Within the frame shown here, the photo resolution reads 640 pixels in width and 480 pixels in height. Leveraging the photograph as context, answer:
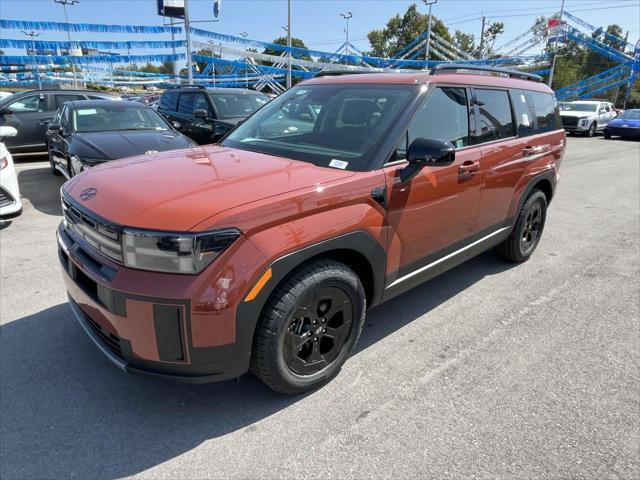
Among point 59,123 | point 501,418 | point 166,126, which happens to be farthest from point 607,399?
point 59,123

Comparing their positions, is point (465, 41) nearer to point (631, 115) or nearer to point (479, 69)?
point (631, 115)

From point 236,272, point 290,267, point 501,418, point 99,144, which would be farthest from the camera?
point 99,144

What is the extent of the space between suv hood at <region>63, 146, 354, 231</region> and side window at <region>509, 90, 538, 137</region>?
2409 millimetres

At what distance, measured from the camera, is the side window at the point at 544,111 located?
450 cm

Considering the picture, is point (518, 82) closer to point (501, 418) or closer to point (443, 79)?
point (443, 79)

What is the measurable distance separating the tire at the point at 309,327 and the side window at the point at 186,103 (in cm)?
809

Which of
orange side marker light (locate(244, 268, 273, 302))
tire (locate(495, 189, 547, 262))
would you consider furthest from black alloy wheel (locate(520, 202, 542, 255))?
orange side marker light (locate(244, 268, 273, 302))

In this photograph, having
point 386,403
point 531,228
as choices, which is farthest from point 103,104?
point 386,403

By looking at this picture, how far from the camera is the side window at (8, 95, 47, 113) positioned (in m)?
10.2

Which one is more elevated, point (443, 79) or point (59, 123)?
point (443, 79)

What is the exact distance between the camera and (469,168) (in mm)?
3412

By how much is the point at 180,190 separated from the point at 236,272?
595mm

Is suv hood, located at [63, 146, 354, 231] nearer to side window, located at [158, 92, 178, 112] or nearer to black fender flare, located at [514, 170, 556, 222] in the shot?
black fender flare, located at [514, 170, 556, 222]

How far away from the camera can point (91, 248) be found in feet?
7.86
